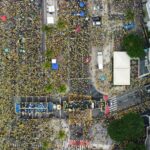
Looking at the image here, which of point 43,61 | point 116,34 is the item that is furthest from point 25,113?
point 116,34

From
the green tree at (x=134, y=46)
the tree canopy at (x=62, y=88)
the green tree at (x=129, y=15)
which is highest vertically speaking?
the green tree at (x=129, y=15)

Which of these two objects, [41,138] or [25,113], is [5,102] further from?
[41,138]

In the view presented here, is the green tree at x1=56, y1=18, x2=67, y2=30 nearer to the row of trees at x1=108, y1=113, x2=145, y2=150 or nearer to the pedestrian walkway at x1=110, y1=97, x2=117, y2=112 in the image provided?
the pedestrian walkway at x1=110, y1=97, x2=117, y2=112

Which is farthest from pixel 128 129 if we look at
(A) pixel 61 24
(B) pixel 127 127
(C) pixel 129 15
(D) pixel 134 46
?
(A) pixel 61 24

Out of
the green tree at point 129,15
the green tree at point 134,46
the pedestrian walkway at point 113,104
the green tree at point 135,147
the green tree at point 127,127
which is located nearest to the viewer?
Result: the green tree at point 127,127

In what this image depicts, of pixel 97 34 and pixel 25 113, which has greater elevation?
pixel 97 34

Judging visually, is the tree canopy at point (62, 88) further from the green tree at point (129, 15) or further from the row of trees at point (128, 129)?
the green tree at point (129, 15)

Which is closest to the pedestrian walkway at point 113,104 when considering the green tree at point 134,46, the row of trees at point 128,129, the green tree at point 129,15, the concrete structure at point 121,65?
the row of trees at point 128,129

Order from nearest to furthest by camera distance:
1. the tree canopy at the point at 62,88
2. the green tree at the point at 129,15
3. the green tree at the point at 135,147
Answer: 1. the green tree at the point at 135,147
2. the green tree at the point at 129,15
3. the tree canopy at the point at 62,88
